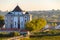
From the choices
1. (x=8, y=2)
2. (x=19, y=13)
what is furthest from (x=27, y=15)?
(x=8, y=2)

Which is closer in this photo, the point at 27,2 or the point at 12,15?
the point at 27,2

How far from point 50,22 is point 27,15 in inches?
46.0

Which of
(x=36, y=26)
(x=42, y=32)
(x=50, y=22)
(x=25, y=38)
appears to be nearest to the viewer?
(x=25, y=38)

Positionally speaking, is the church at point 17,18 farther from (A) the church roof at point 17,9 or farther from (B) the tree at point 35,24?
(B) the tree at point 35,24

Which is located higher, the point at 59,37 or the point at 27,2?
the point at 27,2

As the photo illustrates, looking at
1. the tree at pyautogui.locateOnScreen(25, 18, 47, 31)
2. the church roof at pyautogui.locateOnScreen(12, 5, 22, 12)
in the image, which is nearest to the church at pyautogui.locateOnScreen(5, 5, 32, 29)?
the church roof at pyautogui.locateOnScreen(12, 5, 22, 12)

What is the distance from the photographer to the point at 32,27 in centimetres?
1135

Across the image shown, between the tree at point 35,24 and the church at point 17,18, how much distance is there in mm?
329

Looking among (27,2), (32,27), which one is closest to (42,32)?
(32,27)

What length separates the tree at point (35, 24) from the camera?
11.2 m

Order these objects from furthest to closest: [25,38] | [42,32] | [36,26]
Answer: [36,26], [42,32], [25,38]

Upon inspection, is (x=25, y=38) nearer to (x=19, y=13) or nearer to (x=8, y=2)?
(x=8, y=2)

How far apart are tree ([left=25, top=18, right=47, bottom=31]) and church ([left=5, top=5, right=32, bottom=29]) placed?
1.08ft

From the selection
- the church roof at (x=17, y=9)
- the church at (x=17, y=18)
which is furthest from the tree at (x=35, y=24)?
the church roof at (x=17, y=9)
